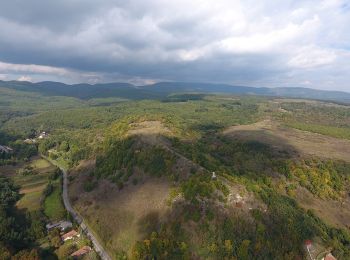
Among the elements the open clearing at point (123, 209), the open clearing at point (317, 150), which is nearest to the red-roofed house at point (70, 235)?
the open clearing at point (123, 209)

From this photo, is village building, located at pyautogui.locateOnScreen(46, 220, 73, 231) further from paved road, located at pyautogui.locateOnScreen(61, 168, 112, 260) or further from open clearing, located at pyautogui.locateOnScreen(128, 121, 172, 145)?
open clearing, located at pyautogui.locateOnScreen(128, 121, 172, 145)

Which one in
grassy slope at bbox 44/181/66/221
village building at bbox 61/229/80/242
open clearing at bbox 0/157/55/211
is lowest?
open clearing at bbox 0/157/55/211

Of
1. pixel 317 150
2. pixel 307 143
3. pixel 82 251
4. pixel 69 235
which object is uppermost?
pixel 317 150

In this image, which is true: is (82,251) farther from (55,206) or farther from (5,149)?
(5,149)

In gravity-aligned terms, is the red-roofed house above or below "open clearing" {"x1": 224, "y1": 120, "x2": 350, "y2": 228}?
below

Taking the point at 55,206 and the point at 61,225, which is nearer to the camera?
the point at 61,225

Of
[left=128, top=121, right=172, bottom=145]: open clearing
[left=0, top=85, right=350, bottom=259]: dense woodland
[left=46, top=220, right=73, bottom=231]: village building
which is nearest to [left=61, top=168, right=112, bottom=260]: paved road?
[left=46, top=220, right=73, bottom=231]: village building

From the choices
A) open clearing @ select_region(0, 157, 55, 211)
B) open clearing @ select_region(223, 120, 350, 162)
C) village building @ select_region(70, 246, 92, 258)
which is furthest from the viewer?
open clearing @ select_region(223, 120, 350, 162)

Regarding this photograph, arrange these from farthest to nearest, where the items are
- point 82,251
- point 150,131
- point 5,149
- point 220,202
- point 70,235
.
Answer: point 5,149
point 150,131
point 70,235
point 220,202
point 82,251

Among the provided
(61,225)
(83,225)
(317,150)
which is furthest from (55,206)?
(317,150)

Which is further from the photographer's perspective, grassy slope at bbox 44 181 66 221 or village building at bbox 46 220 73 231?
grassy slope at bbox 44 181 66 221

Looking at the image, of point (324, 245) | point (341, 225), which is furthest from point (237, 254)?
point (341, 225)
